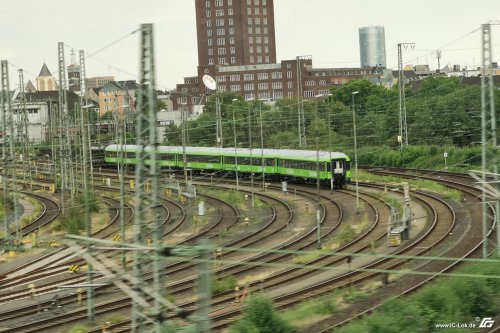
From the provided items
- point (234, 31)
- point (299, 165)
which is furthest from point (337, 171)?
point (234, 31)

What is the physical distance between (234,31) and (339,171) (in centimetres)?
7376

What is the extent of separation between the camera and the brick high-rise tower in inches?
4405

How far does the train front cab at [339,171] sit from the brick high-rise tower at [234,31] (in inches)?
2860

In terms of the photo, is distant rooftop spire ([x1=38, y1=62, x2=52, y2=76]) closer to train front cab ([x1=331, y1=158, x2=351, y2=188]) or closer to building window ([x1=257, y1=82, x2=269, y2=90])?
building window ([x1=257, y1=82, x2=269, y2=90])

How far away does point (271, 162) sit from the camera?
154 feet

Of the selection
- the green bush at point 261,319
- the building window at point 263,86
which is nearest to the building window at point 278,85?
the building window at point 263,86

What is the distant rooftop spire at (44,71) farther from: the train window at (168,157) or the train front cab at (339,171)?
the train front cab at (339,171)

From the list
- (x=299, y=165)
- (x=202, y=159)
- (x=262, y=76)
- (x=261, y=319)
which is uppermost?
(x=262, y=76)

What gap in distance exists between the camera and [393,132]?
6019 centimetres

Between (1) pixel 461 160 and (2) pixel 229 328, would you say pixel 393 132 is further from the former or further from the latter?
(2) pixel 229 328

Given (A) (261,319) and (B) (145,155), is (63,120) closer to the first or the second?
(A) (261,319)

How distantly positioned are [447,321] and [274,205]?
2328 centimetres

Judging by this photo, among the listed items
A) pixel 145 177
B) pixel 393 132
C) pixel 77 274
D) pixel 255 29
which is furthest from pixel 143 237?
pixel 255 29

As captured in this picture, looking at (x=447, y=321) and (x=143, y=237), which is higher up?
(x=143, y=237)
